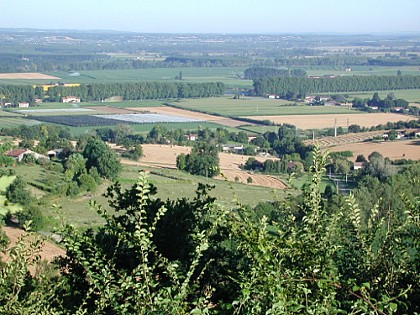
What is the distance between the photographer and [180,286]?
13.1 ft

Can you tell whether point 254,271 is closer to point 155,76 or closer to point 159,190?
point 159,190

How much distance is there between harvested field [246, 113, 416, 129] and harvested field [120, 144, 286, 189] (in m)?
11.3

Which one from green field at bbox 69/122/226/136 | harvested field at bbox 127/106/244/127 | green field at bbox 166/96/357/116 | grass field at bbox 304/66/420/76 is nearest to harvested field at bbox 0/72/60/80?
green field at bbox 166/96/357/116

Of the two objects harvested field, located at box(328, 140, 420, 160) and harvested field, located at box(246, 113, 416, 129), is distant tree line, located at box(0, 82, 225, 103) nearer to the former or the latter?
harvested field, located at box(246, 113, 416, 129)

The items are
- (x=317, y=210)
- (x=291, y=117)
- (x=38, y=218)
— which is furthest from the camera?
(x=291, y=117)

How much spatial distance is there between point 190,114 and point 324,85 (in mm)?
20815

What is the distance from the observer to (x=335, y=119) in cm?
4959

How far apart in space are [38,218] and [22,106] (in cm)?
4324

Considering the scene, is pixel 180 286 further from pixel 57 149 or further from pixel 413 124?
pixel 413 124

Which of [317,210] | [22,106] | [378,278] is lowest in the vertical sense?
[22,106]

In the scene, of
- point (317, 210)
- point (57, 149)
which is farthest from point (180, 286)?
point (57, 149)

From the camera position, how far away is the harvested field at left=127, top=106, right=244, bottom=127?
49.0 m

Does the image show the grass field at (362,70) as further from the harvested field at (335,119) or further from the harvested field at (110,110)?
the harvested field at (335,119)

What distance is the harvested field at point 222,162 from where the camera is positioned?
96.3ft
